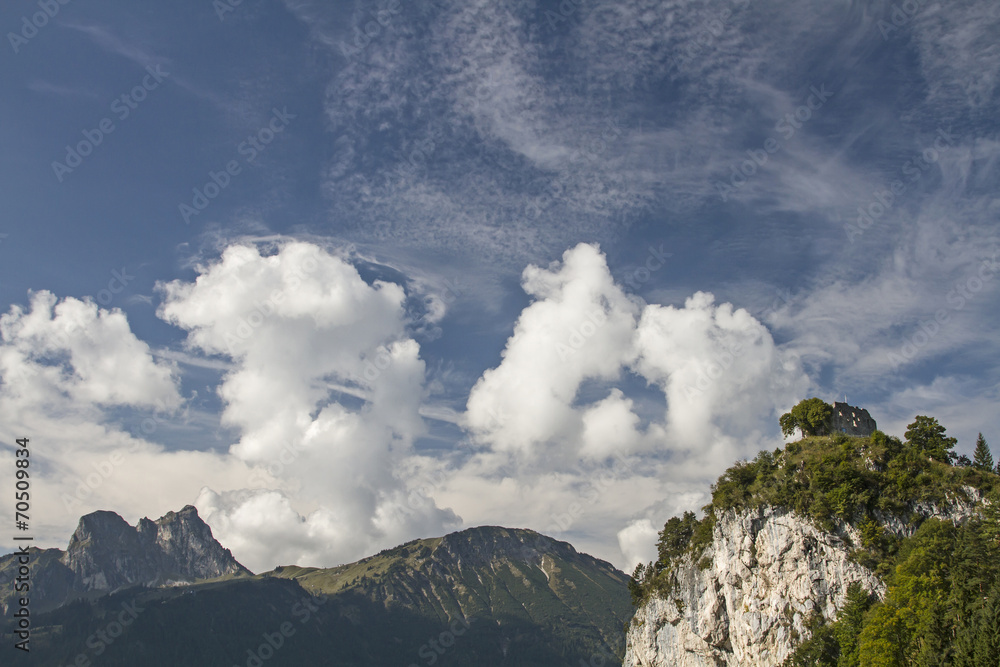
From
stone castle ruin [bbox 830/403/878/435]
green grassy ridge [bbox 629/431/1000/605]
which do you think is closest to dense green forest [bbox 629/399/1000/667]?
green grassy ridge [bbox 629/431/1000/605]

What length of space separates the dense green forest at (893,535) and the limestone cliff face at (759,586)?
169 cm

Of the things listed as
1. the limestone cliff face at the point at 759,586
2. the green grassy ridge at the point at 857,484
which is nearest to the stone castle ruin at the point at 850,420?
the green grassy ridge at the point at 857,484

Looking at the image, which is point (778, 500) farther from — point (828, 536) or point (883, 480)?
point (883, 480)

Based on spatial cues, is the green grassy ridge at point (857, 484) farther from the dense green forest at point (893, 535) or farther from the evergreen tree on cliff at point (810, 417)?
the evergreen tree on cliff at point (810, 417)

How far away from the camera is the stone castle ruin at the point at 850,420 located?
129125 millimetres

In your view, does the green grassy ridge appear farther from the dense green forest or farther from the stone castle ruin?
the stone castle ruin

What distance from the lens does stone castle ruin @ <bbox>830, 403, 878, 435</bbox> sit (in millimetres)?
129125

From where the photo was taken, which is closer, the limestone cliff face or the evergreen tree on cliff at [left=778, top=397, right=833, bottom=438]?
the limestone cliff face

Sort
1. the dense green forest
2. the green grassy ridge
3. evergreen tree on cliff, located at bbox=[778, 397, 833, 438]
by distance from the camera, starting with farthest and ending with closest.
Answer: evergreen tree on cliff, located at bbox=[778, 397, 833, 438] < the green grassy ridge < the dense green forest

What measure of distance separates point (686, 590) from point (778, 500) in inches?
1379

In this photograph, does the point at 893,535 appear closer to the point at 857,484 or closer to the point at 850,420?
the point at 857,484

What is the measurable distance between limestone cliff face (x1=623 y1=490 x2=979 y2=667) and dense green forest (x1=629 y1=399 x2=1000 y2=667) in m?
1.69

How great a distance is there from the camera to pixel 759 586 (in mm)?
109062

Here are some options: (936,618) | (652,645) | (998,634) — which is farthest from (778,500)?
(652,645)
